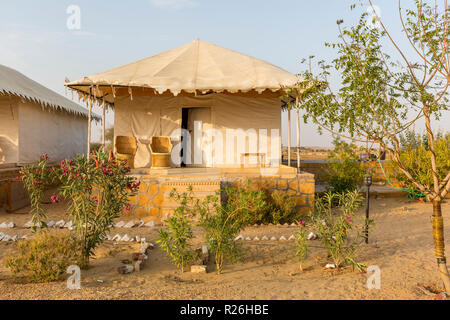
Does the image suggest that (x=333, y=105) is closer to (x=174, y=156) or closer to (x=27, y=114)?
(x=174, y=156)

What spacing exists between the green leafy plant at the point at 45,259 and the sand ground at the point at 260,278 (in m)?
0.13

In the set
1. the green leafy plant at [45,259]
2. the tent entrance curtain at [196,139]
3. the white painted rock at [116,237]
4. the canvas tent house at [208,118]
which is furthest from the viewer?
the tent entrance curtain at [196,139]

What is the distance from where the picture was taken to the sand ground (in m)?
3.07

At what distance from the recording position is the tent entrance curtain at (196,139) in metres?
9.96

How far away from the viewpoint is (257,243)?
16.4 ft

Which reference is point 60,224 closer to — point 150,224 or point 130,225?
point 130,225

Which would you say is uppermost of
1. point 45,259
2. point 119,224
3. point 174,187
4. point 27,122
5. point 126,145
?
point 27,122

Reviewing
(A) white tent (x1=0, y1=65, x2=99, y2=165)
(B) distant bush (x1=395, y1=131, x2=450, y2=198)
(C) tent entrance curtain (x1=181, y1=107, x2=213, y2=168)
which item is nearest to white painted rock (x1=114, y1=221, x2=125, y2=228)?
(C) tent entrance curtain (x1=181, y1=107, x2=213, y2=168)

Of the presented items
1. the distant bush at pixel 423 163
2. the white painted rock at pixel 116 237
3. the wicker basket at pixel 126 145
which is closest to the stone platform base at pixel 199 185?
the white painted rock at pixel 116 237

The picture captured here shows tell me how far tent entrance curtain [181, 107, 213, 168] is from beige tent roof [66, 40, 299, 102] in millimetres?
1480

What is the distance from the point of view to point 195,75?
8586mm

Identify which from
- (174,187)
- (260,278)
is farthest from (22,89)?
(260,278)

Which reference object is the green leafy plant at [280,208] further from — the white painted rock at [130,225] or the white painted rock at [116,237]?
the white painted rock at [116,237]

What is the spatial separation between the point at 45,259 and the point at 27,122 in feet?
24.3
